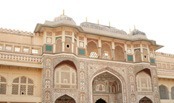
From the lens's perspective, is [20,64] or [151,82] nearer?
[20,64]

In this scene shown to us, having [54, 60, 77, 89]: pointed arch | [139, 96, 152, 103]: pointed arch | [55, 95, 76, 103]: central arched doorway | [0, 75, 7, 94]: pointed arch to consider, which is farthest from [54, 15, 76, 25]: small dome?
[139, 96, 152, 103]: pointed arch

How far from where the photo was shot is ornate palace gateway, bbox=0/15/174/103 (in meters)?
18.5

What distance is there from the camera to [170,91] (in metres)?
25.4

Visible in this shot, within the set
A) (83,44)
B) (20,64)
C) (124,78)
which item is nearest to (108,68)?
(124,78)

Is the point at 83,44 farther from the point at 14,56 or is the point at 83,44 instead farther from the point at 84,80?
the point at 14,56

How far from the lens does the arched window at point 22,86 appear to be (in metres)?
18.3

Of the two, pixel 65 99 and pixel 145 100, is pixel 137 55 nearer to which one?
pixel 145 100

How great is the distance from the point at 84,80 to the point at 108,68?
9.53 ft

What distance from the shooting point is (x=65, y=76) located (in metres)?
19.5

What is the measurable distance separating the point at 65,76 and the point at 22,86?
3603mm

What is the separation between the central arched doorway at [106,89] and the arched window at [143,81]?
199cm

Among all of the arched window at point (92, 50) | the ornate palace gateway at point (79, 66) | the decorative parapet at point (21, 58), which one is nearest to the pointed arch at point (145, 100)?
the ornate palace gateway at point (79, 66)

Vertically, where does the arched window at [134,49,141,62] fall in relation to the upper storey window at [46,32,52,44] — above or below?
below

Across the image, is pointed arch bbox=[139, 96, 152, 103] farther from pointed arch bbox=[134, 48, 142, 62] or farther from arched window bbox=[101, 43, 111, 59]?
arched window bbox=[101, 43, 111, 59]
